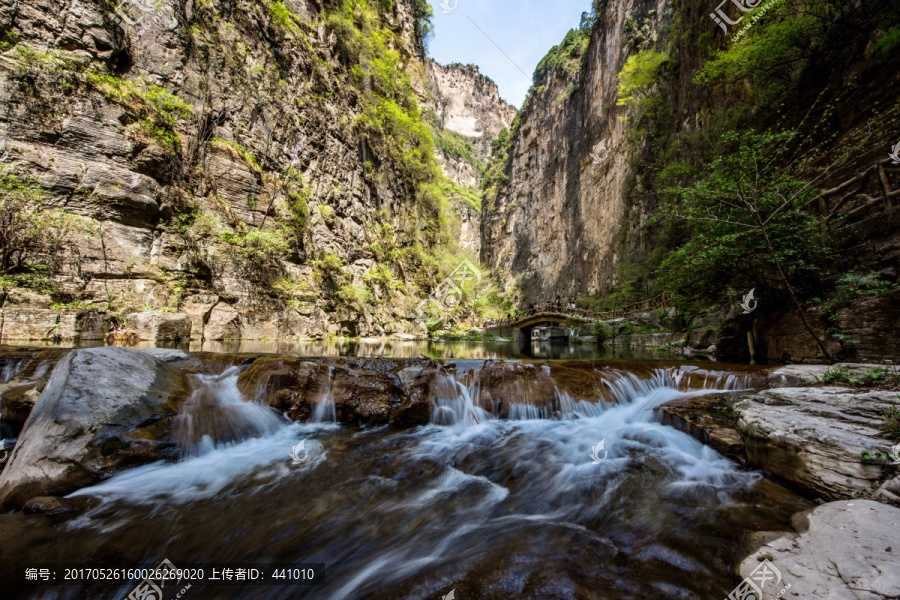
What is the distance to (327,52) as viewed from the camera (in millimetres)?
21562

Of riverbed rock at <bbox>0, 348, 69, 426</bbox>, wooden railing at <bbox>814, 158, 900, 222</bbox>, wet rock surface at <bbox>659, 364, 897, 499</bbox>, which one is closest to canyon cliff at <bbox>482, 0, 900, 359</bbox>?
wooden railing at <bbox>814, 158, 900, 222</bbox>

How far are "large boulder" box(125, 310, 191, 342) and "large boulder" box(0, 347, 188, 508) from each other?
263 inches

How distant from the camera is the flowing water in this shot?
2.01 metres

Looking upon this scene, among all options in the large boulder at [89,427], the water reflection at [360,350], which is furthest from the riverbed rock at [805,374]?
the large boulder at [89,427]

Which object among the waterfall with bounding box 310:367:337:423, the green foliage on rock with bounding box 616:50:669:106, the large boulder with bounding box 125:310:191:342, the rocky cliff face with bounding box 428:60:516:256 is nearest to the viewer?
the waterfall with bounding box 310:367:337:423

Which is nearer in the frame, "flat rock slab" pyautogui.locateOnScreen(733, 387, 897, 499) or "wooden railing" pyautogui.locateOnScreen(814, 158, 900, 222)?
"flat rock slab" pyautogui.locateOnScreen(733, 387, 897, 499)

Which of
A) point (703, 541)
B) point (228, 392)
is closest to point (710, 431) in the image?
point (703, 541)

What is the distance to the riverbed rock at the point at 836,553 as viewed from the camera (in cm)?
145

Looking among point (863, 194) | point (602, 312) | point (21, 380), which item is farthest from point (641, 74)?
point (21, 380)

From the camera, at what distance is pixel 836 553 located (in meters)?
1.67

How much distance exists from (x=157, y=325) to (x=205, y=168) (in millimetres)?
7858

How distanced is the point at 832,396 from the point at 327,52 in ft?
91.9

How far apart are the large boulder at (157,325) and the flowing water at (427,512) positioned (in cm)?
675

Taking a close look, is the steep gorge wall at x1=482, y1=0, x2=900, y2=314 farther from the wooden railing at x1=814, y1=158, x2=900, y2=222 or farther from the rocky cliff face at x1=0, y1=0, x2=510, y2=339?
the rocky cliff face at x1=0, y1=0, x2=510, y2=339
